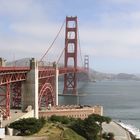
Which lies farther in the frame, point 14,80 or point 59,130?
point 14,80

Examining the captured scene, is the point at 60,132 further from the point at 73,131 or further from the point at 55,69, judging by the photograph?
the point at 55,69

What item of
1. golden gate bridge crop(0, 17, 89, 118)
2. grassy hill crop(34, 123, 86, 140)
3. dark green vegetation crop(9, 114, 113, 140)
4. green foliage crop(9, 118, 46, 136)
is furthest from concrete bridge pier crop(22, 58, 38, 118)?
green foliage crop(9, 118, 46, 136)

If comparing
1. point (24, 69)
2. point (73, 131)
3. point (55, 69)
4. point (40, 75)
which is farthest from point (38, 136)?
point (55, 69)

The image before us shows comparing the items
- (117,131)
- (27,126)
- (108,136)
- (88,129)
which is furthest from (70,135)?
(117,131)

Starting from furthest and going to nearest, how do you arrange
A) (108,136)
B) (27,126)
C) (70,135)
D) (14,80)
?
(14,80) → (108,136) → (27,126) → (70,135)

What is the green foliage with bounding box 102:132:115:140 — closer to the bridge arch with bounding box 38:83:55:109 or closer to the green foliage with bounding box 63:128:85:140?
the green foliage with bounding box 63:128:85:140

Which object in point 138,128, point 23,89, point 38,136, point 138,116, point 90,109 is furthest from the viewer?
point 138,116

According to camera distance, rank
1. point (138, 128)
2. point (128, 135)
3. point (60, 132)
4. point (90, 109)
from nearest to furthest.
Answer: point (60, 132), point (128, 135), point (138, 128), point (90, 109)

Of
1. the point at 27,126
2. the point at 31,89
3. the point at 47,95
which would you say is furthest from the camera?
the point at 47,95

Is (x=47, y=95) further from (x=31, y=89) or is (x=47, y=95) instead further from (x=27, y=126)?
(x=27, y=126)
